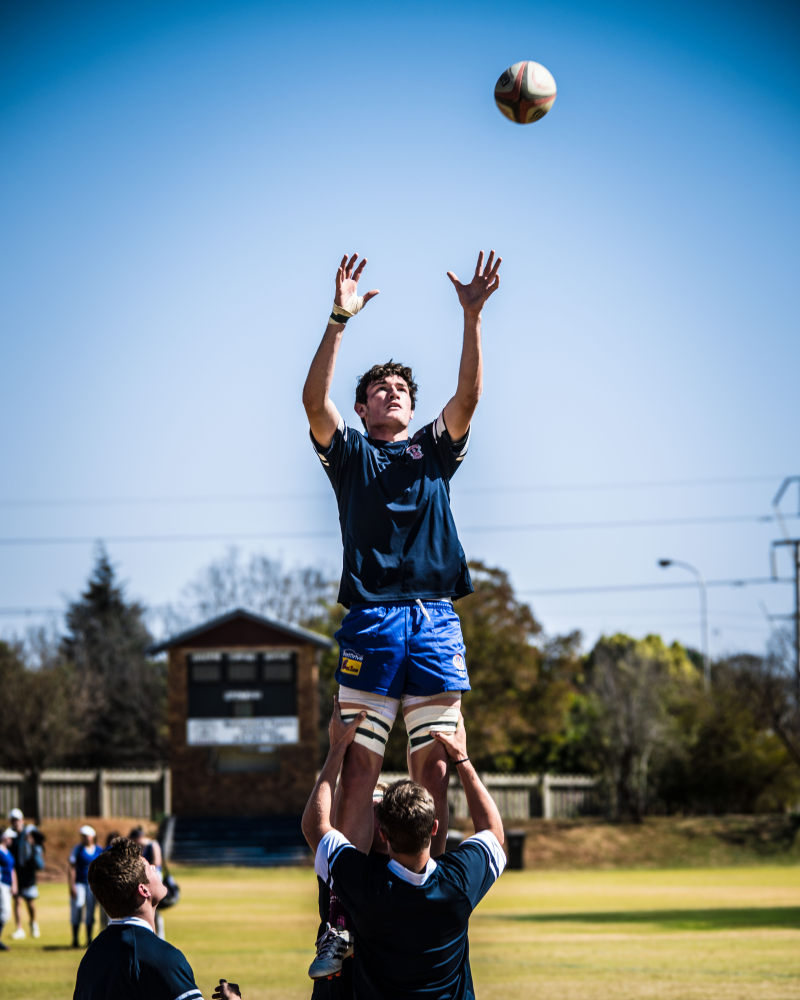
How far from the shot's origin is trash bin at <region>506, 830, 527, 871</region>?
4194cm

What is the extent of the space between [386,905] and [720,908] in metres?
23.4

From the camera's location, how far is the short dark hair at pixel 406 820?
17.2 feet

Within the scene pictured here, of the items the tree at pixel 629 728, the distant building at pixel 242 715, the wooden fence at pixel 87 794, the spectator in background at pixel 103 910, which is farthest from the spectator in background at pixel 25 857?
the tree at pixel 629 728

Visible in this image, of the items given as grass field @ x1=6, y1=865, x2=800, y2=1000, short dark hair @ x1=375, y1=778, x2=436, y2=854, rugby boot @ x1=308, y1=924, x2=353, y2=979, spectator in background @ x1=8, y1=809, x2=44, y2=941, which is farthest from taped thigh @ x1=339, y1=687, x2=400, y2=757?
spectator in background @ x1=8, y1=809, x2=44, y2=941

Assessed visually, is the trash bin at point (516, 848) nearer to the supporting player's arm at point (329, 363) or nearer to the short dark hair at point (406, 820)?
the supporting player's arm at point (329, 363)

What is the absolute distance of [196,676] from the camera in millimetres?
48125

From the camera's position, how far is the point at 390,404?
713 cm

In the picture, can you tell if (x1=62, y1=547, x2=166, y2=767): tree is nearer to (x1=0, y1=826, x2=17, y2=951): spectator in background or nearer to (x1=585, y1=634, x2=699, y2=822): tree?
(x1=585, y1=634, x2=699, y2=822): tree

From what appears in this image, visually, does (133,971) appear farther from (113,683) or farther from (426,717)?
(113,683)

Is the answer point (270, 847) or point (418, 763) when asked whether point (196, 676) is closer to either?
point (270, 847)

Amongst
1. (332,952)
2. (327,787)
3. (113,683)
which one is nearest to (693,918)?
(332,952)

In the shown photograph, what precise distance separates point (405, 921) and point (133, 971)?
3.65 feet

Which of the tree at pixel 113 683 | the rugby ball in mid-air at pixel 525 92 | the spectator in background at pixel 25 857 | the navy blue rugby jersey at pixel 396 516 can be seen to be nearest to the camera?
the navy blue rugby jersey at pixel 396 516

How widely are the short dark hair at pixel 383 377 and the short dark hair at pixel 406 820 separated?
262 cm
